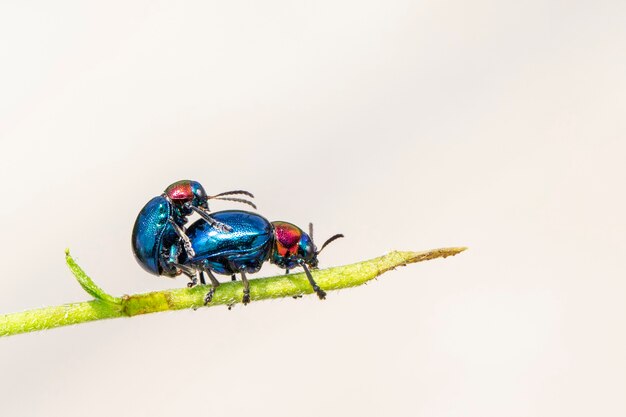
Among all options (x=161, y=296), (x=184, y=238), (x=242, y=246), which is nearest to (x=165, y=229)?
(x=184, y=238)

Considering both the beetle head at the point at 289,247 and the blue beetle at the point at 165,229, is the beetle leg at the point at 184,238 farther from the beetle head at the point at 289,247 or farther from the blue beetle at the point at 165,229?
the beetle head at the point at 289,247

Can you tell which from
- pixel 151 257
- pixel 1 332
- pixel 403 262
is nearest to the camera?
pixel 1 332

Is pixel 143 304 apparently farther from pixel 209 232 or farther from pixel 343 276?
pixel 209 232

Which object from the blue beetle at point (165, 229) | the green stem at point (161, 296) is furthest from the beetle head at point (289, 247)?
the green stem at point (161, 296)

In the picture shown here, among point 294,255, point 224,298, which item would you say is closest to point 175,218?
point 294,255

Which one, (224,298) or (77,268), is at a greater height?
(77,268)

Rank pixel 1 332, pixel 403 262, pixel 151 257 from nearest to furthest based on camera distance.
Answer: pixel 1 332, pixel 403 262, pixel 151 257

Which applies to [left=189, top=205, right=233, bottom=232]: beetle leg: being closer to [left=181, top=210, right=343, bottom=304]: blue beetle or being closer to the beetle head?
[left=181, top=210, right=343, bottom=304]: blue beetle
